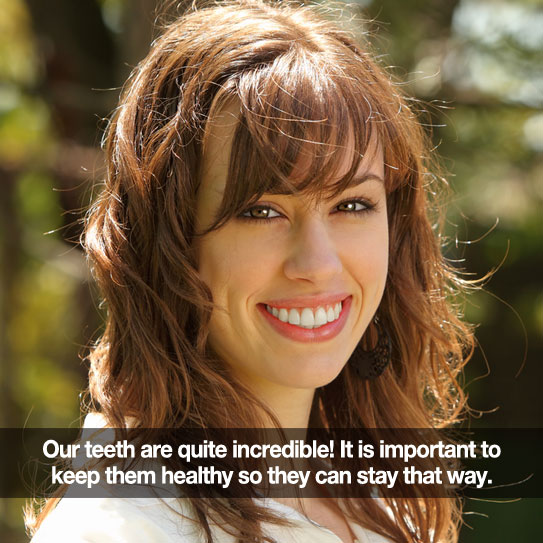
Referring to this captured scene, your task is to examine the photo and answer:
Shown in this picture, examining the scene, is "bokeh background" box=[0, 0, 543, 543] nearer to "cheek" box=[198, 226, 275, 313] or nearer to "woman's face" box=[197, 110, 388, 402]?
"woman's face" box=[197, 110, 388, 402]

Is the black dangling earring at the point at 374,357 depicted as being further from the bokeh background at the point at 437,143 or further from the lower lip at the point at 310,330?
the bokeh background at the point at 437,143

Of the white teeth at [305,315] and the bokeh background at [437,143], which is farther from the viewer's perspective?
the bokeh background at [437,143]

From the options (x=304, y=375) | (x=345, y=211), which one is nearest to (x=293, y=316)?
(x=304, y=375)

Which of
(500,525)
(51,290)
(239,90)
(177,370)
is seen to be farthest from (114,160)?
(51,290)

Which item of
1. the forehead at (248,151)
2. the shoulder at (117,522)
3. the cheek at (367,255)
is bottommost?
the shoulder at (117,522)

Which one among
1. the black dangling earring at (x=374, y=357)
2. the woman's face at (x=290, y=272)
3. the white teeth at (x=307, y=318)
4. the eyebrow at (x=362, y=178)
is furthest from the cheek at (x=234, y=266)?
the black dangling earring at (x=374, y=357)

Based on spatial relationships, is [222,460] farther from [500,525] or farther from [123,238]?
[500,525]

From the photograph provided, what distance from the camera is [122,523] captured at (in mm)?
1460

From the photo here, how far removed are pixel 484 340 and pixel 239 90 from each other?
4333mm

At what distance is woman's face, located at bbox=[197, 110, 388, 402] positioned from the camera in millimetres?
1604

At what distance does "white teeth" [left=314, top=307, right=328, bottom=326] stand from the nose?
0.26 ft

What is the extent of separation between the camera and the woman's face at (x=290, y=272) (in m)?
1.60

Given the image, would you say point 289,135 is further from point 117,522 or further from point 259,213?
point 117,522

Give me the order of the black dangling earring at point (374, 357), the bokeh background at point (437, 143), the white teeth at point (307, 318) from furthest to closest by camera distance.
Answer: the bokeh background at point (437, 143), the black dangling earring at point (374, 357), the white teeth at point (307, 318)
